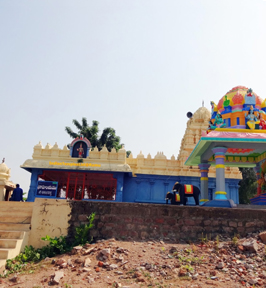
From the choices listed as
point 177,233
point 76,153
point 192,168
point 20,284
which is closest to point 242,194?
point 192,168

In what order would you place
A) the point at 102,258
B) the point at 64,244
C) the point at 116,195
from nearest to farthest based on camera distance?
the point at 102,258 < the point at 64,244 < the point at 116,195

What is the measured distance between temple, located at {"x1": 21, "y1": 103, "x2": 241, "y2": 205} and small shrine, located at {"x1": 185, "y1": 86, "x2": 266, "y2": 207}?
4842mm

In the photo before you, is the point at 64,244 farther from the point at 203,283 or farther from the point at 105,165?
the point at 105,165

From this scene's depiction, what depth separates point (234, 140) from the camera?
10633mm

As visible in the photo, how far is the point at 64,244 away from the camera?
7664 mm

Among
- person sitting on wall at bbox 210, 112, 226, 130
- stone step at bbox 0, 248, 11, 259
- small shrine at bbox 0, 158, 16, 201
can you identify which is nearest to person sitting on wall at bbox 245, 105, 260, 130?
person sitting on wall at bbox 210, 112, 226, 130

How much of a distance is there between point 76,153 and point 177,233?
1189 cm

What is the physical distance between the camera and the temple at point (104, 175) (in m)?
17.8

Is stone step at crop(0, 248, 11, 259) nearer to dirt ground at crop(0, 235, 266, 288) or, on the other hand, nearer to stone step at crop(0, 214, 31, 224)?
dirt ground at crop(0, 235, 266, 288)

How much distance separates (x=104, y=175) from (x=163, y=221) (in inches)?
411

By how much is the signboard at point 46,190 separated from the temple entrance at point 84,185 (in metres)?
0.54

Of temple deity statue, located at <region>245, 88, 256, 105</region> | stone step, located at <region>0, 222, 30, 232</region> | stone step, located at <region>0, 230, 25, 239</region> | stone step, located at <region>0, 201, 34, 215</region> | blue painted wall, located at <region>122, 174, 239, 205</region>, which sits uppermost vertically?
temple deity statue, located at <region>245, 88, 256, 105</region>

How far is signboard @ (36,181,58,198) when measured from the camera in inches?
691

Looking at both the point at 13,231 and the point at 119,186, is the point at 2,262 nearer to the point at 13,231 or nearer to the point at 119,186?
the point at 13,231
